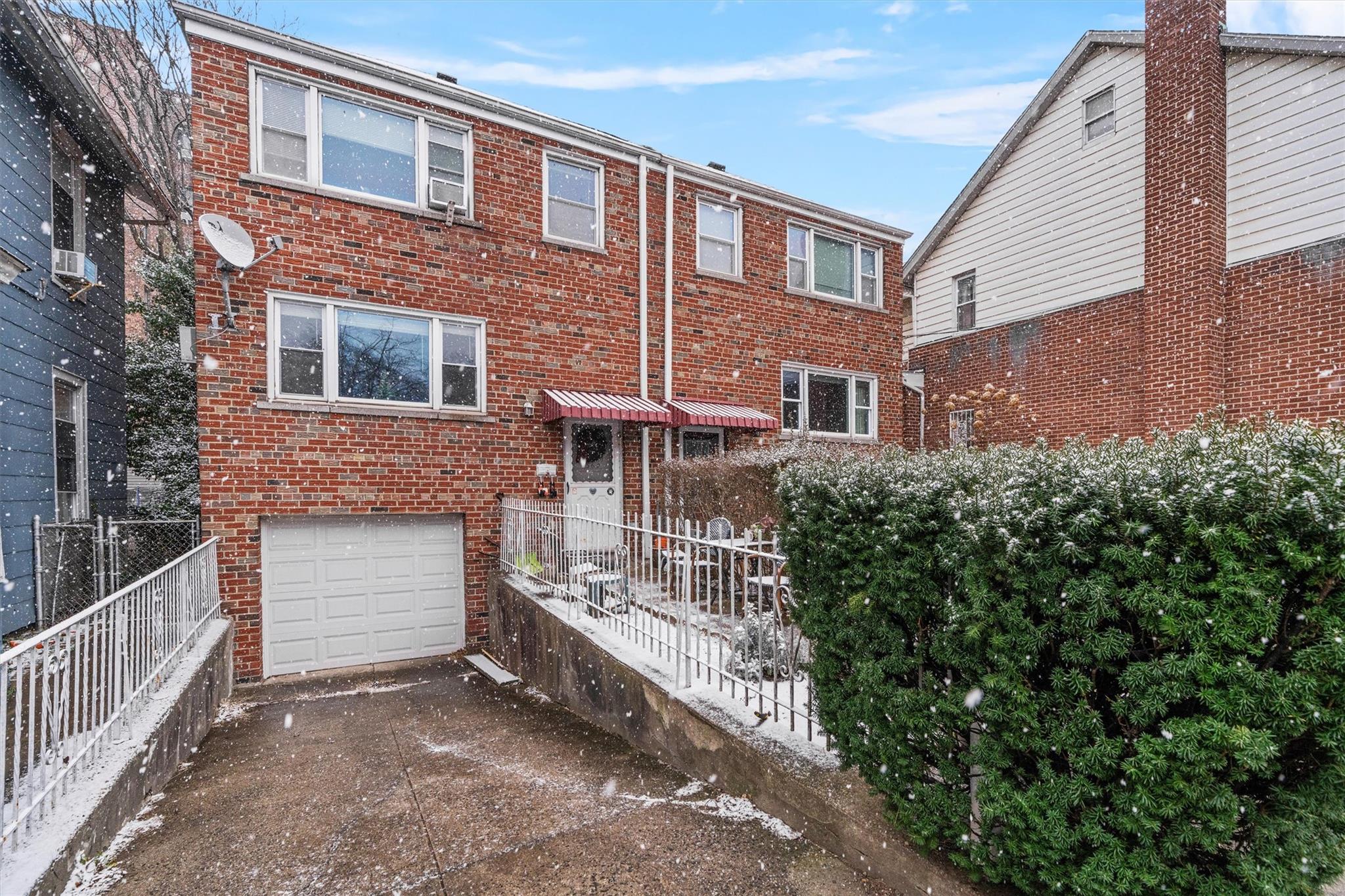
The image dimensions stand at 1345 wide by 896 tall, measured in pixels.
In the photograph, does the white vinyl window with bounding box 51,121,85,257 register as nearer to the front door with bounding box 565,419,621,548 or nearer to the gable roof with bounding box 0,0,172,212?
the gable roof with bounding box 0,0,172,212

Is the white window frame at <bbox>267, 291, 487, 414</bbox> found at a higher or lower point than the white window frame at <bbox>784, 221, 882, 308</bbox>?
lower

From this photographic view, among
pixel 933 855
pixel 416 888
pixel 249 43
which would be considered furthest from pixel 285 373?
pixel 933 855

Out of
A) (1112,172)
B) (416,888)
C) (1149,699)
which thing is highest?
(1112,172)

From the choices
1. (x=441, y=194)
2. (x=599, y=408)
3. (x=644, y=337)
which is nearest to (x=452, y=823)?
(x=599, y=408)

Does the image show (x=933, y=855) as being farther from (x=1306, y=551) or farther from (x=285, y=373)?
(x=285, y=373)

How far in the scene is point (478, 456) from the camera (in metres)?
8.66

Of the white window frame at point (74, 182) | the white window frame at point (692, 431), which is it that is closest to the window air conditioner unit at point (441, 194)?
the white window frame at point (692, 431)

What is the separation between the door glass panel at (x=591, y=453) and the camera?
939cm

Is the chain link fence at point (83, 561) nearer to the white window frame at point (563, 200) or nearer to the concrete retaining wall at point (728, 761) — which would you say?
the concrete retaining wall at point (728, 761)

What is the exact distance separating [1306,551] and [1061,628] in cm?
63

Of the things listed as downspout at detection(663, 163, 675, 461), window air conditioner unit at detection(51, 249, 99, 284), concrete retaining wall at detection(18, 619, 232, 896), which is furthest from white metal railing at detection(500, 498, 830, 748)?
window air conditioner unit at detection(51, 249, 99, 284)

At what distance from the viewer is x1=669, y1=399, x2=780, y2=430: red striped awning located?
9523 mm

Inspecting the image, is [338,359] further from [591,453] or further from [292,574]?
[591,453]

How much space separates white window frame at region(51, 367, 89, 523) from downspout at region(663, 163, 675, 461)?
789 centimetres
